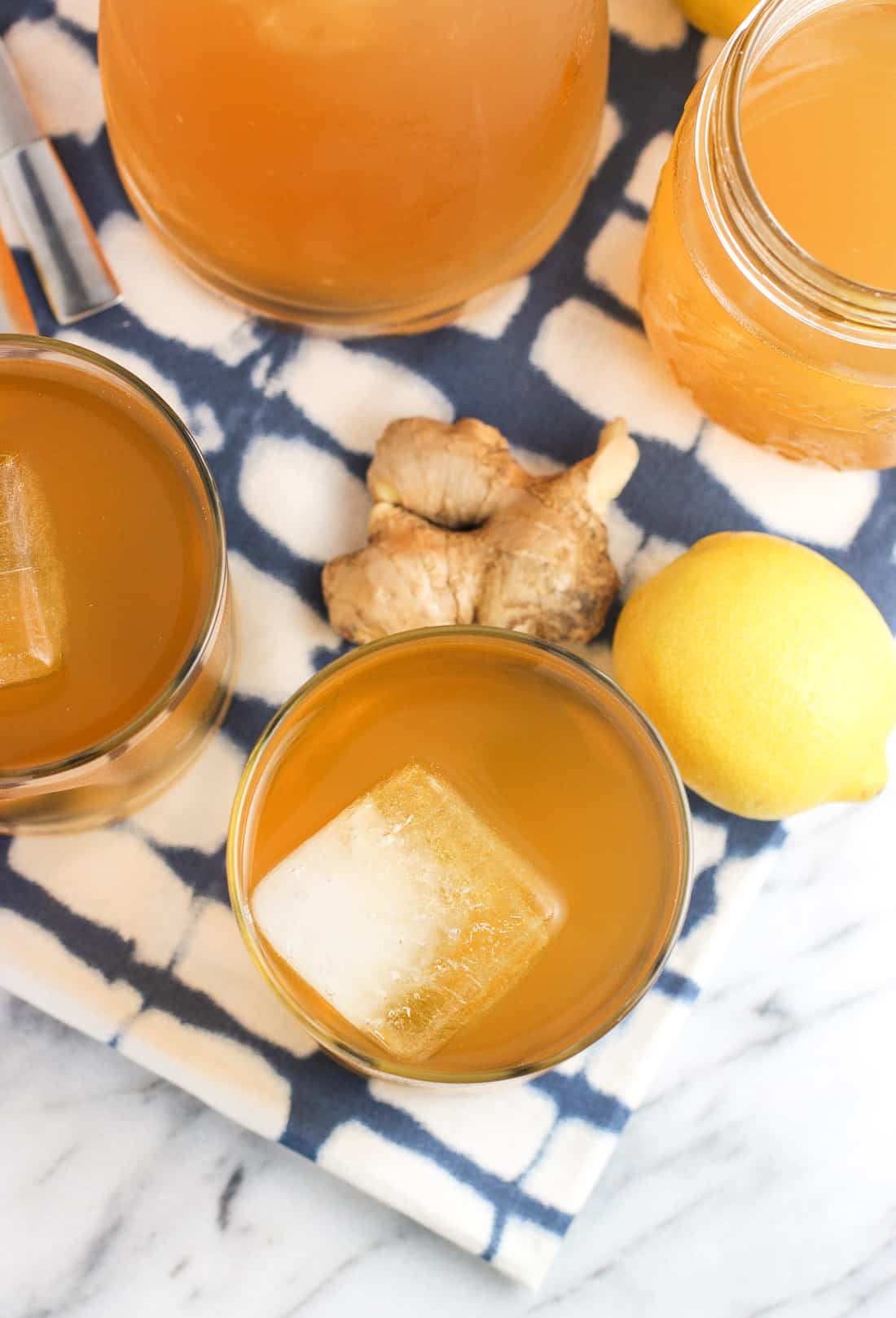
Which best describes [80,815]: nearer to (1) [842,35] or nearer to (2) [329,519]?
(2) [329,519]

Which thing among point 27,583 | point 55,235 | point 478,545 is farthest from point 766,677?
point 55,235

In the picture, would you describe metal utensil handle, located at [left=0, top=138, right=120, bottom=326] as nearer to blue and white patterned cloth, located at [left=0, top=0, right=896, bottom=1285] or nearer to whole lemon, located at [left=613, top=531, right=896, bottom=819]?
blue and white patterned cloth, located at [left=0, top=0, right=896, bottom=1285]

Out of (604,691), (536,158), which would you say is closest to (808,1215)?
(604,691)

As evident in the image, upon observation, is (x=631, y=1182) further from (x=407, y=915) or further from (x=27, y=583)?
(x=27, y=583)

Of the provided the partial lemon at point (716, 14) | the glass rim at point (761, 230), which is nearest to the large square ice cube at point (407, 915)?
the glass rim at point (761, 230)

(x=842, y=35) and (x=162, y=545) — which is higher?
(x=842, y=35)

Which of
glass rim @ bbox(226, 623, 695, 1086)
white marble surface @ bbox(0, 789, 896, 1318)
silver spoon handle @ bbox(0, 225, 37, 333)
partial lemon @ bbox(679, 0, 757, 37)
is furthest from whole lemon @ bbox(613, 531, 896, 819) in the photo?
silver spoon handle @ bbox(0, 225, 37, 333)
